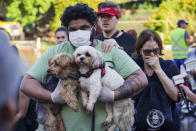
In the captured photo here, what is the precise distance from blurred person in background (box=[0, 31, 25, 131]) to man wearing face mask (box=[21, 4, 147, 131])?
66.0 inches

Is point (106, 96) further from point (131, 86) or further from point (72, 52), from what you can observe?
point (72, 52)

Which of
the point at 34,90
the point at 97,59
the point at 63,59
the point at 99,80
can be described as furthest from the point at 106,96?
the point at 34,90

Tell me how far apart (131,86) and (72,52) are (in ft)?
2.02

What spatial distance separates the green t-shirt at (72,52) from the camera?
9.38ft

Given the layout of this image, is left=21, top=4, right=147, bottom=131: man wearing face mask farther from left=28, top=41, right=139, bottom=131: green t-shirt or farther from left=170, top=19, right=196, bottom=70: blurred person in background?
left=170, top=19, right=196, bottom=70: blurred person in background

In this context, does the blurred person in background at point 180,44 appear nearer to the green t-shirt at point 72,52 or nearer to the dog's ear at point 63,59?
the green t-shirt at point 72,52

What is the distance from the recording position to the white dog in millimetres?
2920

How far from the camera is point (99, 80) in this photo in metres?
2.98

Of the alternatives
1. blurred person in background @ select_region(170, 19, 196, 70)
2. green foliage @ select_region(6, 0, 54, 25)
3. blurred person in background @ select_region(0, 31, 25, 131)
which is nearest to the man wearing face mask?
blurred person in background @ select_region(0, 31, 25, 131)

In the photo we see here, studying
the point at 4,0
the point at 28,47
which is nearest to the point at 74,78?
the point at 28,47

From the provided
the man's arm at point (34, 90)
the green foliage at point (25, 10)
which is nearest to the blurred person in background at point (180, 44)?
the man's arm at point (34, 90)

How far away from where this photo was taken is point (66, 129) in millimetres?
2895

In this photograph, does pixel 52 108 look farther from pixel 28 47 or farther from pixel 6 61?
pixel 28 47

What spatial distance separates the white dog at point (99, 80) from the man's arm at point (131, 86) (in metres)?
0.10
